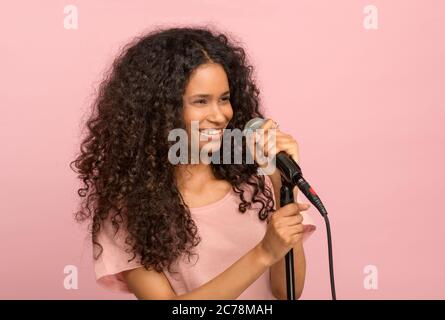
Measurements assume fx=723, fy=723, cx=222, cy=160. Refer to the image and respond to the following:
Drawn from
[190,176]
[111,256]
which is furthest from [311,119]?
[111,256]

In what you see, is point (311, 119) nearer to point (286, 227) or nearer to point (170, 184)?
point (170, 184)

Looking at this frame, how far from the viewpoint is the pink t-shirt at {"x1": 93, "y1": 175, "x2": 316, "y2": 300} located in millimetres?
1305

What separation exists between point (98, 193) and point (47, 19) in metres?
0.70

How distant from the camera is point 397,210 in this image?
204cm

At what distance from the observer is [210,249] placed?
134 centimetres

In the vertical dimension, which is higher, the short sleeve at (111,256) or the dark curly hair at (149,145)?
the dark curly hair at (149,145)

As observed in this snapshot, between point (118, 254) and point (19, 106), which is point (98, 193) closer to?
point (118, 254)

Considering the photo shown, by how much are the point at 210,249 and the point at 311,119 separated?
755mm

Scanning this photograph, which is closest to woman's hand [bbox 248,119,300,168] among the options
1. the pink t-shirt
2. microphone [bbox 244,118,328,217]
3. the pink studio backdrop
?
microphone [bbox 244,118,328,217]

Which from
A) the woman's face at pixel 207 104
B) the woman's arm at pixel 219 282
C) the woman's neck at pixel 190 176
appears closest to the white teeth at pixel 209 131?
the woman's face at pixel 207 104

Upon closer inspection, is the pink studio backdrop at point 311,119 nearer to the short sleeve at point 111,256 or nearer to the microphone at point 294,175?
the short sleeve at point 111,256

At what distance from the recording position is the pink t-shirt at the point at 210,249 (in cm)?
130
